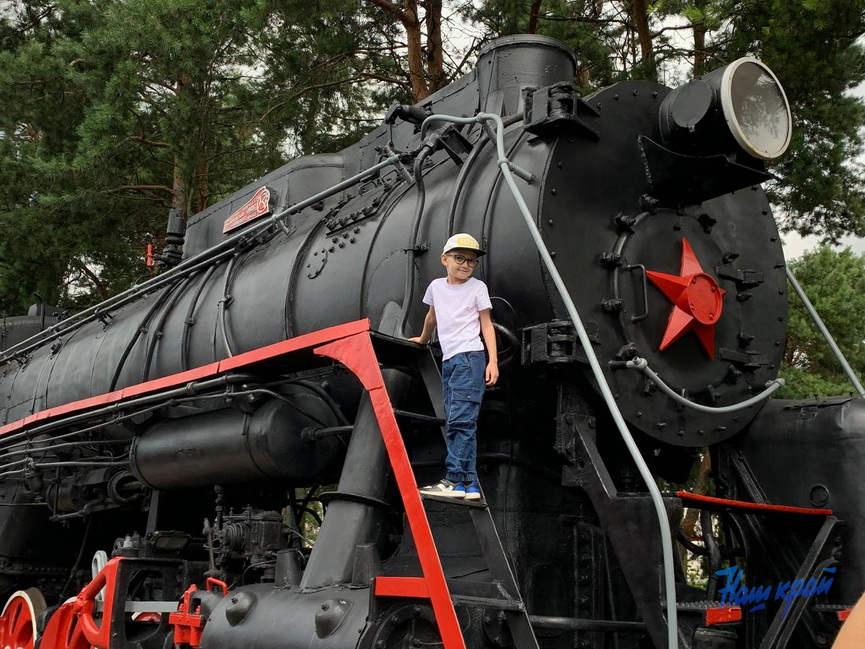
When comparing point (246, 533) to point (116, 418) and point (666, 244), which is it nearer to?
point (116, 418)

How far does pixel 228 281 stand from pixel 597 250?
8.62 ft

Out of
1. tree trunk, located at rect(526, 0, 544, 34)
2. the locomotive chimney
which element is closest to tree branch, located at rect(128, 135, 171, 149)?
tree trunk, located at rect(526, 0, 544, 34)

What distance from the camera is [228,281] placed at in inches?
210

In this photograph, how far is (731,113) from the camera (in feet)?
11.6

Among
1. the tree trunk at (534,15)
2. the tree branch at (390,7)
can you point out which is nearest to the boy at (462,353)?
the tree trunk at (534,15)

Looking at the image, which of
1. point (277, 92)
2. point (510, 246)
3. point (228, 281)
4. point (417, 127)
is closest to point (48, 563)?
point (228, 281)

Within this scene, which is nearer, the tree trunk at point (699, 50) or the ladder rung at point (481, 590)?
the ladder rung at point (481, 590)

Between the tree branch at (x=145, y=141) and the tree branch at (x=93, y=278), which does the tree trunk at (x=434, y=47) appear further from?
the tree branch at (x=93, y=278)

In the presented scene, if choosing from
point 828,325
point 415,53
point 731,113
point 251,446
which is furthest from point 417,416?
point 828,325

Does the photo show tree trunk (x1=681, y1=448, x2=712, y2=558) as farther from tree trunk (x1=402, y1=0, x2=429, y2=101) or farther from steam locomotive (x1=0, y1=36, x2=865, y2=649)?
steam locomotive (x1=0, y1=36, x2=865, y2=649)

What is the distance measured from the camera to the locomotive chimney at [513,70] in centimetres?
434

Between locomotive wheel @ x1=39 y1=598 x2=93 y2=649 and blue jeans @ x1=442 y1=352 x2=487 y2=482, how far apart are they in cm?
319

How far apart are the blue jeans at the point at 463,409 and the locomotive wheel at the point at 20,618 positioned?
439cm

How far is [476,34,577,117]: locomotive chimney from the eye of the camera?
434 cm
